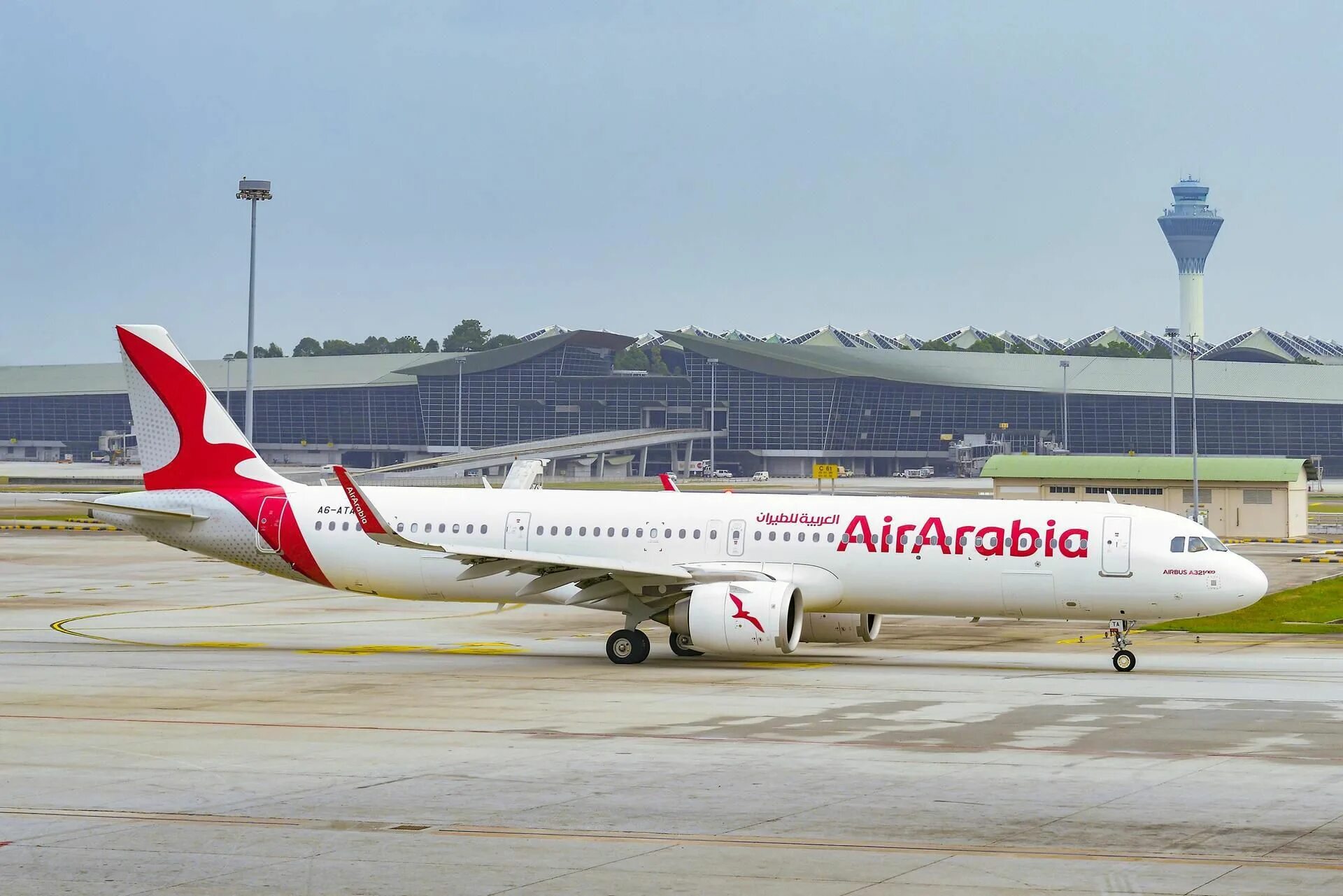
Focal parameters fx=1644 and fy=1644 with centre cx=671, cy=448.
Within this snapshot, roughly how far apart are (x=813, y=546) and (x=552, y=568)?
17.2 ft

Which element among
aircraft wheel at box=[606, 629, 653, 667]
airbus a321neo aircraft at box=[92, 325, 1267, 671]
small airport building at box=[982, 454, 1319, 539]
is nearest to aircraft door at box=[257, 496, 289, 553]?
airbus a321neo aircraft at box=[92, 325, 1267, 671]

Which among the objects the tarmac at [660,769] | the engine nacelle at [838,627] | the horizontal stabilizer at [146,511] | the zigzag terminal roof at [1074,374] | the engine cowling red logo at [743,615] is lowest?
the tarmac at [660,769]

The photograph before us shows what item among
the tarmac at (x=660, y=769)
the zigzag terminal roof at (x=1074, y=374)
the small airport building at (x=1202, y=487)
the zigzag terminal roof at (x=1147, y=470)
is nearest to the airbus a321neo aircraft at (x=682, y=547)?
the tarmac at (x=660, y=769)

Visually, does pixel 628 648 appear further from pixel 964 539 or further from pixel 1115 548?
pixel 1115 548

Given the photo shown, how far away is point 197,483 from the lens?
120ft

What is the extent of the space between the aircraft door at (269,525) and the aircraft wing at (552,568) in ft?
13.1

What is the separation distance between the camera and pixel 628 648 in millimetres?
32844

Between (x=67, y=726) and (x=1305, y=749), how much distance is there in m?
17.3

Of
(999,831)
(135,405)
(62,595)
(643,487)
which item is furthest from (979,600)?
(643,487)

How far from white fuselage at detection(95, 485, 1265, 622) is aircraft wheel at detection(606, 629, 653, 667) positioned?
168 centimetres

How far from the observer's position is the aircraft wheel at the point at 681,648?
33422 mm

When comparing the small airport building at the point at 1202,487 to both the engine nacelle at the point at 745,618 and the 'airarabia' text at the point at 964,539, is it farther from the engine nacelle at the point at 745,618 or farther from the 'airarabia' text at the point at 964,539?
the engine nacelle at the point at 745,618

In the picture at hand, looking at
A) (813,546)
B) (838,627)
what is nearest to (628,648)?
(813,546)

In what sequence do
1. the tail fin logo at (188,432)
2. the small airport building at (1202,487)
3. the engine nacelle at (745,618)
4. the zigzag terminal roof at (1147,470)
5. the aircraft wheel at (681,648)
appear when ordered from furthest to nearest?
the zigzag terminal roof at (1147,470)
the small airport building at (1202,487)
the tail fin logo at (188,432)
the aircraft wheel at (681,648)
the engine nacelle at (745,618)
